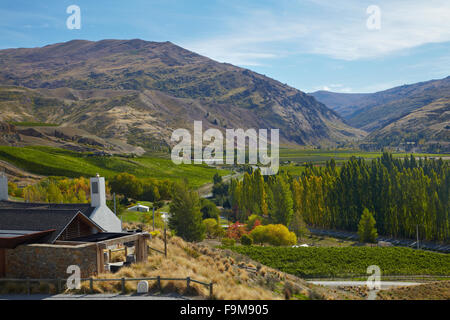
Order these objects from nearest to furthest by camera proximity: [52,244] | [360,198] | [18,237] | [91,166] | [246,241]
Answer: [18,237] → [52,244] → [246,241] → [360,198] → [91,166]

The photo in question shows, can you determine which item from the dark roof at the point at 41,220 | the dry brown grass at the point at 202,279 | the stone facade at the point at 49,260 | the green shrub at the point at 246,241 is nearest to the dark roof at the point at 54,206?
the dark roof at the point at 41,220

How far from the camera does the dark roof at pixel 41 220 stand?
23547 mm

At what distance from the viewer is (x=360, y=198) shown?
74.2m

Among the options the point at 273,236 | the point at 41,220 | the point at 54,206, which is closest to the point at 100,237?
the point at 41,220

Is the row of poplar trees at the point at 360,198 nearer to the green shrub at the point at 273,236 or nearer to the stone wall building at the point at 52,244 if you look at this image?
the green shrub at the point at 273,236

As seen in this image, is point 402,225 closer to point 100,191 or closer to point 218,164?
point 100,191

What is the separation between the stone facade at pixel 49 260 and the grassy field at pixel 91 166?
3773 inches

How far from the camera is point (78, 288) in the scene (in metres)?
19.8

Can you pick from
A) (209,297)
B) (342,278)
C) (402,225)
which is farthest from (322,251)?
(209,297)

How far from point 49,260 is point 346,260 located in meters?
38.2

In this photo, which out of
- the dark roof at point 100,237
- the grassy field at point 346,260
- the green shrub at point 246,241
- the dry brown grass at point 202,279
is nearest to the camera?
the dry brown grass at point 202,279

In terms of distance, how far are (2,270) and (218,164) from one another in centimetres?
16915

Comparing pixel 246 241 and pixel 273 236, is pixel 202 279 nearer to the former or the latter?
pixel 246 241

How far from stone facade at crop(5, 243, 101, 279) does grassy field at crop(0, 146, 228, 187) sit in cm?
9583
